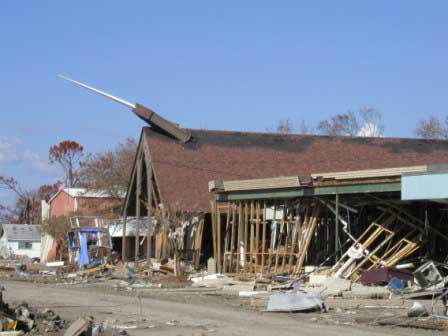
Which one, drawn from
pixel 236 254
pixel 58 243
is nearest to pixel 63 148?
pixel 58 243

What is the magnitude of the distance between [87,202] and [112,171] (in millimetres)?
4522

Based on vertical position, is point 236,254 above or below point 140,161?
below

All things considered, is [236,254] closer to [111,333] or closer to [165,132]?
[165,132]

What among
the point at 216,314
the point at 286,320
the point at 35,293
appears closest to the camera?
the point at 286,320

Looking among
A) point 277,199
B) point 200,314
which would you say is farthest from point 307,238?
point 200,314

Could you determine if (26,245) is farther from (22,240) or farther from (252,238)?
(252,238)

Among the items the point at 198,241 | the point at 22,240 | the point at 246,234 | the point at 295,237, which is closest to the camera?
the point at 295,237

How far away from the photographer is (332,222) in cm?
3142

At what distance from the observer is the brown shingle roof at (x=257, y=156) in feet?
125

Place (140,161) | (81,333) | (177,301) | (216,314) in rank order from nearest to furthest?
(81,333) < (216,314) < (177,301) < (140,161)

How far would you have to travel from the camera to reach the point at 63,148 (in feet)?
321

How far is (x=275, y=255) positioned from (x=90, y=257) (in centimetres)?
1511

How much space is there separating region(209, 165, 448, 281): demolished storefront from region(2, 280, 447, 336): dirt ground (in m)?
4.70

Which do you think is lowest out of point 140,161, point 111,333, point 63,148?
point 111,333
